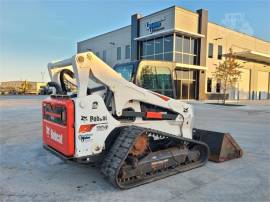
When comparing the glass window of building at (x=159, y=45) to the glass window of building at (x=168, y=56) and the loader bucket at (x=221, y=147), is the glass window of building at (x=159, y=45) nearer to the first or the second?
the glass window of building at (x=168, y=56)

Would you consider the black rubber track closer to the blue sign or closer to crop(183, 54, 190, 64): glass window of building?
crop(183, 54, 190, 64): glass window of building

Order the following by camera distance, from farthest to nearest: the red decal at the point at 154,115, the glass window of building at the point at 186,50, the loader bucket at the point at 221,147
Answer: the glass window of building at the point at 186,50, the loader bucket at the point at 221,147, the red decal at the point at 154,115

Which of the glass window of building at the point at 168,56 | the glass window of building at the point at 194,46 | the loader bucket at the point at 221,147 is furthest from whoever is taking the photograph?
the glass window of building at the point at 194,46

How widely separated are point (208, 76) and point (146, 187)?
25305 mm

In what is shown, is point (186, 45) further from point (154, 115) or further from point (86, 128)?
point (86, 128)

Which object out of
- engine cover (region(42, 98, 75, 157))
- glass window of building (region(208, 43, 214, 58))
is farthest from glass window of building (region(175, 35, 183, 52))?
engine cover (region(42, 98, 75, 157))

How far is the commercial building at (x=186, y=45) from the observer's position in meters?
23.5

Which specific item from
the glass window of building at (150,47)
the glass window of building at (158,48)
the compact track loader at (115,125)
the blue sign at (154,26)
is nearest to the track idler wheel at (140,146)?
the compact track loader at (115,125)

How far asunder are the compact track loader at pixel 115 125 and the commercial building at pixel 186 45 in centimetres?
1759

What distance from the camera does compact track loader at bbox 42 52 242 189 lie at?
3496 millimetres

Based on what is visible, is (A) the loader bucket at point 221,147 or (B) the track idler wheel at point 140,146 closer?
(B) the track idler wheel at point 140,146

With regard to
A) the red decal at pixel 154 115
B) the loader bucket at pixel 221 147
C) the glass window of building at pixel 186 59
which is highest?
the glass window of building at pixel 186 59

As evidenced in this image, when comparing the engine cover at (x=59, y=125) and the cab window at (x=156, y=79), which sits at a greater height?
the cab window at (x=156, y=79)

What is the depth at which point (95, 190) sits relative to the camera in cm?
362
